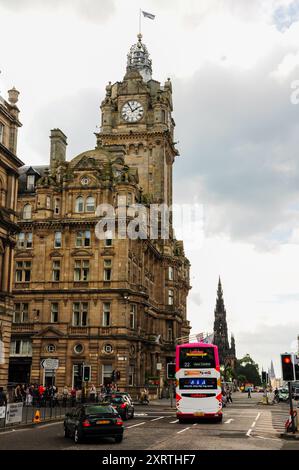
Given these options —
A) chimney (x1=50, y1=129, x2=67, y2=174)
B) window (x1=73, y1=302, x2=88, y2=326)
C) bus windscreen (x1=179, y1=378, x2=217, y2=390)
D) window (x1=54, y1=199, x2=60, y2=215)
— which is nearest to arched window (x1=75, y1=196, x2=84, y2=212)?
window (x1=54, y1=199, x2=60, y2=215)

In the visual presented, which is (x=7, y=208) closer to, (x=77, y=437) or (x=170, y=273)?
(x=77, y=437)

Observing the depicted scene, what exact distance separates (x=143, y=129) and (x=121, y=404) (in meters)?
57.7

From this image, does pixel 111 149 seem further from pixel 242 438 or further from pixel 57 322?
pixel 242 438

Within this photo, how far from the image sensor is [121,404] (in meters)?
34.6

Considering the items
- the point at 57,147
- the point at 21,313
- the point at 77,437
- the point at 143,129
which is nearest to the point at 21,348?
the point at 21,313

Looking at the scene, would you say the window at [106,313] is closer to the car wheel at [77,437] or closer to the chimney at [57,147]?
the chimney at [57,147]

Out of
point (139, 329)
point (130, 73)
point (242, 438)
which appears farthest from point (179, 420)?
point (130, 73)

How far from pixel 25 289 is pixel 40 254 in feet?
13.5

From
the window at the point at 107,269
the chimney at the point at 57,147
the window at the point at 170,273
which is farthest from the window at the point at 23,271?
the window at the point at 170,273

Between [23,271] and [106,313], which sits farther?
[23,271]

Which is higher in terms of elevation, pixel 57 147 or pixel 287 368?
pixel 57 147

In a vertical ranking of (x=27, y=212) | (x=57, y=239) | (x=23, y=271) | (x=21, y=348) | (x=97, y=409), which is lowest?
(x=97, y=409)

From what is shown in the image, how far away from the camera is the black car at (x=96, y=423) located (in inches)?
→ 879

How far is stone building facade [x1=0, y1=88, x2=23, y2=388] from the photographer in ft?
140
